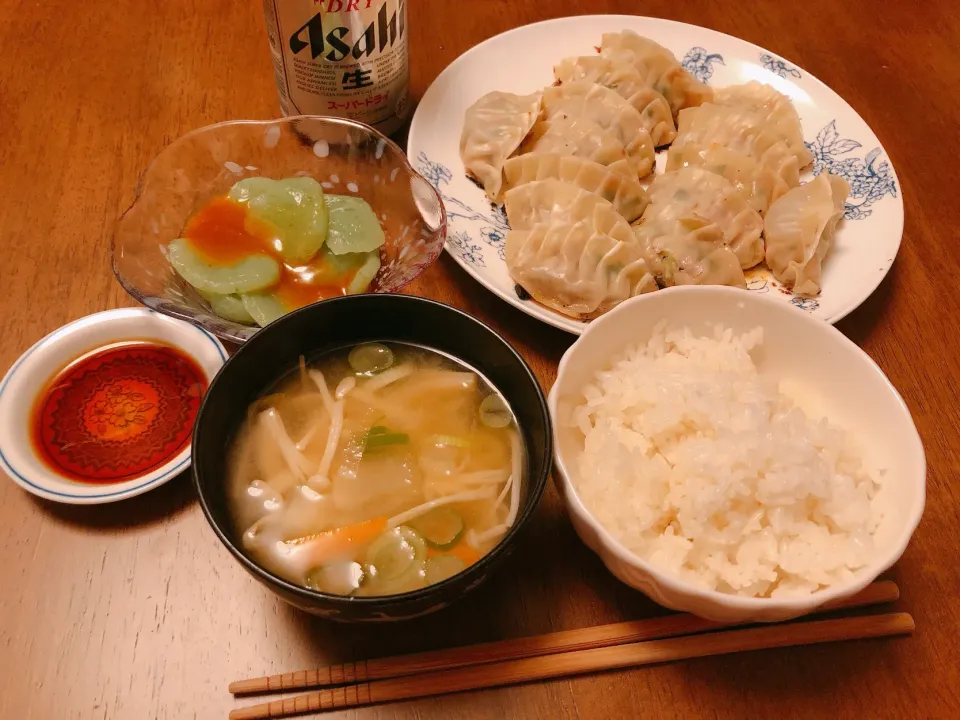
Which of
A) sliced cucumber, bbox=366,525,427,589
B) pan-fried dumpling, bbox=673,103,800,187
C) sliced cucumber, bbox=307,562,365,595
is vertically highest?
pan-fried dumpling, bbox=673,103,800,187

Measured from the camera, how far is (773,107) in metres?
2.04

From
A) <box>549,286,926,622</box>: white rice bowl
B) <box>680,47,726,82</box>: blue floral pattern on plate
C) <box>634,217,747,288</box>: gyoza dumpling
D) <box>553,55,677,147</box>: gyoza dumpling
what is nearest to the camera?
<box>549,286,926,622</box>: white rice bowl

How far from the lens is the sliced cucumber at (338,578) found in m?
1.04

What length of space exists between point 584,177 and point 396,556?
3.81 ft

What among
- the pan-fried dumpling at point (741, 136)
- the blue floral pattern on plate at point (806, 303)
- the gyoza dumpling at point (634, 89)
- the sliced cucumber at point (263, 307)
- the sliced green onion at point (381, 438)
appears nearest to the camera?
the sliced green onion at point (381, 438)

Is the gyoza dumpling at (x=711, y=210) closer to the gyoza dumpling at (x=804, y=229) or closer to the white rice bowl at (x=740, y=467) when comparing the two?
the gyoza dumpling at (x=804, y=229)

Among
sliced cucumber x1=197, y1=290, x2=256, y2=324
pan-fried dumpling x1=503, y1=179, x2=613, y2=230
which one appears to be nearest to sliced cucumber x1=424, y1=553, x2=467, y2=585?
sliced cucumber x1=197, y1=290, x2=256, y2=324

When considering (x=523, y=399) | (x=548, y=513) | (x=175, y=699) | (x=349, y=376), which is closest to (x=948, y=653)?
(x=548, y=513)

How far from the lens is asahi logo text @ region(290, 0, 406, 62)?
1562 mm

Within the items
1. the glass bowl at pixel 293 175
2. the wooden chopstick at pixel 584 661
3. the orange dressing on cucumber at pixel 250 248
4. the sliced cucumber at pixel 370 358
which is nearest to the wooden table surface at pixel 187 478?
the wooden chopstick at pixel 584 661

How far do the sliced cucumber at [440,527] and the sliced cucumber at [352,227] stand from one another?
64 cm

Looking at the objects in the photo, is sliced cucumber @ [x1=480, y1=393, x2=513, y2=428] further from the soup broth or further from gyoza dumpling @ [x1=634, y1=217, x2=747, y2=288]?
gyoza dumpling @ [x1=634, y1=217, x2=747, y2=288]

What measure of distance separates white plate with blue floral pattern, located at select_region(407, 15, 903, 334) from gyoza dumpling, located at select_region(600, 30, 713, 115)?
105mm

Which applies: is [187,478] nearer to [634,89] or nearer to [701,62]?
[634,89]
